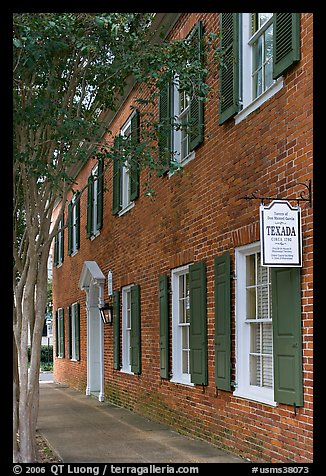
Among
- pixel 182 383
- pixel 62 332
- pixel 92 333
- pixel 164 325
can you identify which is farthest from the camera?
pixel 62 332

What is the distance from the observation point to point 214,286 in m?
10.1

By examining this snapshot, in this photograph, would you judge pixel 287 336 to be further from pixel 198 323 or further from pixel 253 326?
pixel 198 323

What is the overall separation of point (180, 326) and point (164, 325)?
0.49m

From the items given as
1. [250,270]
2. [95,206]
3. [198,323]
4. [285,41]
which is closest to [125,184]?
[95,206]

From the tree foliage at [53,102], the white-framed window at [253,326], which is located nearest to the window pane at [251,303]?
the white-framed window at [253,326]

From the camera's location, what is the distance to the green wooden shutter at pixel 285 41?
785 cm

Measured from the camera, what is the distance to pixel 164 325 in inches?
494

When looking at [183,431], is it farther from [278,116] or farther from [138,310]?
[278,116]

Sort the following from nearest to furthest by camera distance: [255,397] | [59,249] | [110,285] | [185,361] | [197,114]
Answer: [255,397]
[197,114]
[185,361]
[110,285]
[59,249]

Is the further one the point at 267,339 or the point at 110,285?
the point at 110,285

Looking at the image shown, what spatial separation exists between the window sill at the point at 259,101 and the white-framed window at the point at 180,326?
3107 mm

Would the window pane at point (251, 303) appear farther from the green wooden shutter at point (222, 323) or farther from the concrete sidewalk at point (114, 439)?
the concrete sidewalk at point (114, 439)

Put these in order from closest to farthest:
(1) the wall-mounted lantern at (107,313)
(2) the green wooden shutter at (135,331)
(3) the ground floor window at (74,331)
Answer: (2) the green wooden shutter at (135,331) → (1) the wall-mounted lantern at (107,313) → (3) the ground floor window at (74,331)
